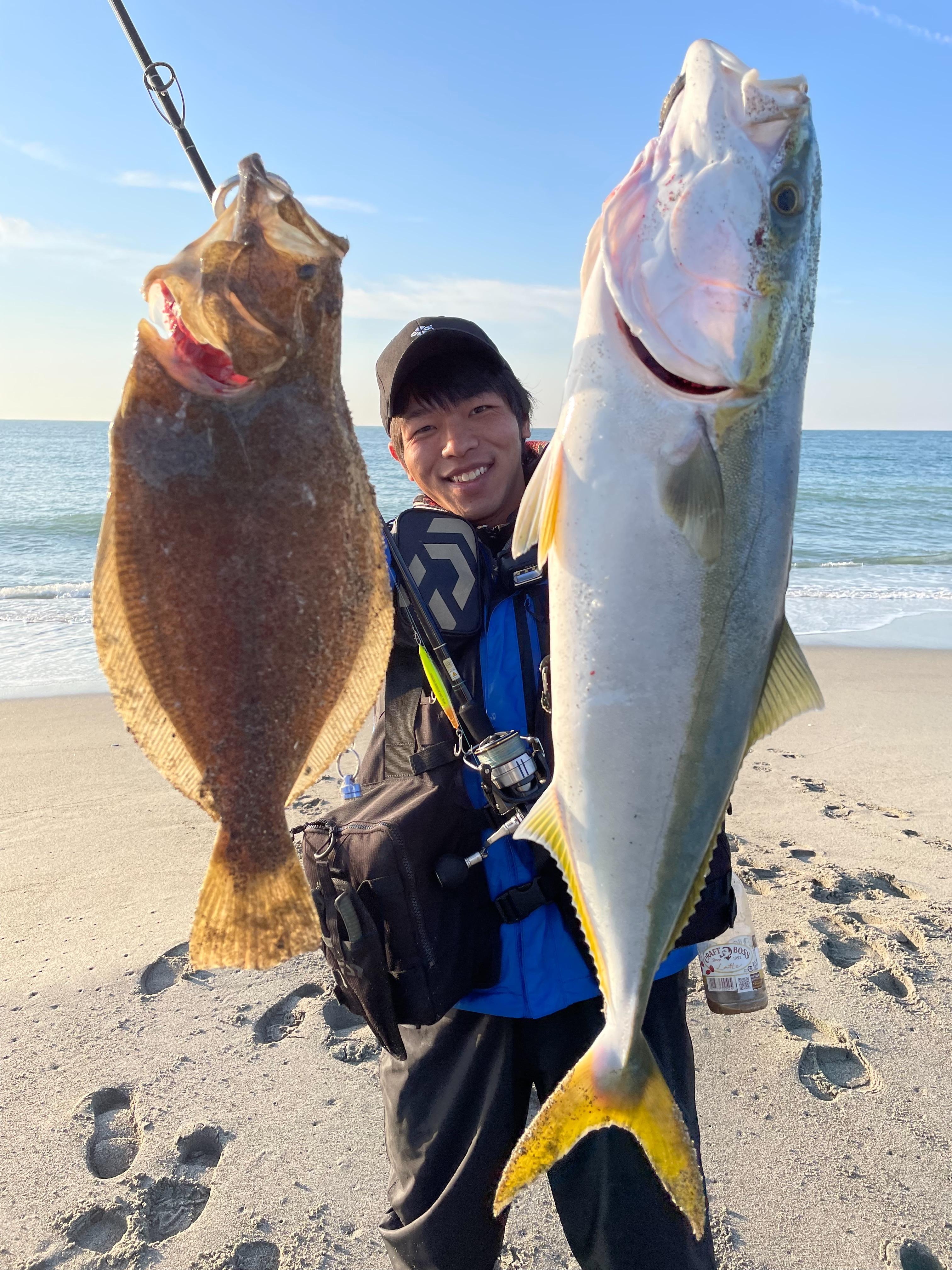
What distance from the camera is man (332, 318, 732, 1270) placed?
7.47ft

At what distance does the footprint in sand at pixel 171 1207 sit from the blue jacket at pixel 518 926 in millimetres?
1374

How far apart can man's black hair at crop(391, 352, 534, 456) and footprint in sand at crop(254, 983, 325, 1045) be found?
2826mm

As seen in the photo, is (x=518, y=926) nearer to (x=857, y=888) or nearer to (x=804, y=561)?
(x=857, y=888)

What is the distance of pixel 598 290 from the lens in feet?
5.10

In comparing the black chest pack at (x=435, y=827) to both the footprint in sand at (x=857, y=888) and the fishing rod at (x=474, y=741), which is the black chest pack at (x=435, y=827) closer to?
the fishing rod at (x=474, y=741)

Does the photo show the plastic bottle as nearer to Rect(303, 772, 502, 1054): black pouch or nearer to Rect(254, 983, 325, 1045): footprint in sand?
Rect(303, 772, 502, 1054): black pouch

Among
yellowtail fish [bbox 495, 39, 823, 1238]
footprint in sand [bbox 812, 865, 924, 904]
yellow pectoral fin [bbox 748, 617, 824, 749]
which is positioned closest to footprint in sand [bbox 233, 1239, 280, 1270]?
yellowtail fish [bbox 495, 39, 823, 1238]

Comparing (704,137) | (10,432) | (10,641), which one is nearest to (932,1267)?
(704,137)

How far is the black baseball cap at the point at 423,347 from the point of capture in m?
2.43

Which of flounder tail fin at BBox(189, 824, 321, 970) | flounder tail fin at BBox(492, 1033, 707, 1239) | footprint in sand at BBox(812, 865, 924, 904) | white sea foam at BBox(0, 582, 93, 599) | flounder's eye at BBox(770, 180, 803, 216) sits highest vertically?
flounder's eye at BBox(770, 180, 803, 216)

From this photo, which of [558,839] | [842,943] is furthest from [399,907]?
[842,943]

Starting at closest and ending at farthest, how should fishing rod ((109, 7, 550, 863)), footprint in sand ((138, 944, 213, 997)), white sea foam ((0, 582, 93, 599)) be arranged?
fishing rod ((109, 7, 550, 863))
footprint in sand ((138, 944, 213, 997))
white sea foam ((0, 582, 93, 599))

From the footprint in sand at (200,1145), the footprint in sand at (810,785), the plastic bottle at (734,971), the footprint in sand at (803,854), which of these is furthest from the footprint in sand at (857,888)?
the footprint in sand at (200,1145)

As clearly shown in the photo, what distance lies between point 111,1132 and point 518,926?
81.1 inches
